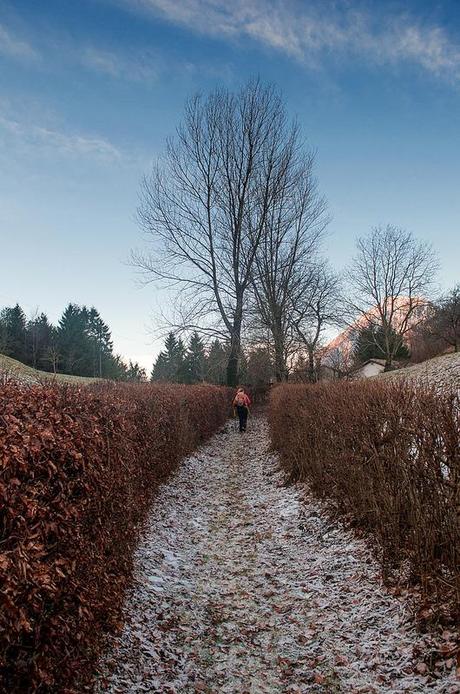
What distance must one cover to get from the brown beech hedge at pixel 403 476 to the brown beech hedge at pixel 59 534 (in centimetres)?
272

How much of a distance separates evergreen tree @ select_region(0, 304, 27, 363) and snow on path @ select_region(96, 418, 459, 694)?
50.4 meters

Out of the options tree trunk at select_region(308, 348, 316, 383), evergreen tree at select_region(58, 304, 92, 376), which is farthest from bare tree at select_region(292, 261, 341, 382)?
evergreen tree at select_region(58, 304, 92, 376)

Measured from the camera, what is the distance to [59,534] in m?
2.60

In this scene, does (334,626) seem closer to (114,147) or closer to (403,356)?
(114,147)

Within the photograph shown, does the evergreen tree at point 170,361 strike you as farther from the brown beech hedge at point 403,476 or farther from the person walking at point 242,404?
the brown beech hedge at point 403,476

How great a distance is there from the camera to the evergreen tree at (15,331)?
168 feet

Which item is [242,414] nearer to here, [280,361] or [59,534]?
[280,361]

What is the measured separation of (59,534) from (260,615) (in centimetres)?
254

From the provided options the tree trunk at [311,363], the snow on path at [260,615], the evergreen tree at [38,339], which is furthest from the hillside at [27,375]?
the evergreen tree at [38,339]

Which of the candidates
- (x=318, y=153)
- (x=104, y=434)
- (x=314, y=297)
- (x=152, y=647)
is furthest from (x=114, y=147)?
(x=314, y=297)

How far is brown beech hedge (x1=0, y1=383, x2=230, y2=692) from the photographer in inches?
84.4

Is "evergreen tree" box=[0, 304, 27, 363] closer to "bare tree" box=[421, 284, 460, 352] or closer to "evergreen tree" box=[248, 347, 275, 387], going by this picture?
"evergreen tree" box=[248, 347, 275, 387]

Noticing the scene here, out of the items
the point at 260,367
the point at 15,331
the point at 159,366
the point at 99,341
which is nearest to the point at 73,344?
the point at 15,331

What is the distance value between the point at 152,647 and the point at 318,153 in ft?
82.0
